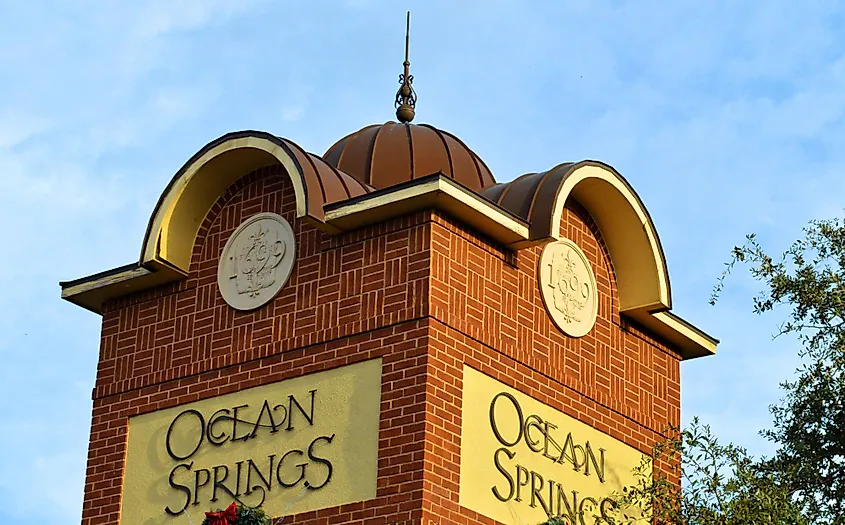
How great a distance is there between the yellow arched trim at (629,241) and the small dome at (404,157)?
4.79ft

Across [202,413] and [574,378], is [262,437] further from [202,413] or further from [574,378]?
[574,378]

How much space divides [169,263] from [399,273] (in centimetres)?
326

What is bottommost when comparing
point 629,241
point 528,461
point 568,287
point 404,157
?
point 528,461

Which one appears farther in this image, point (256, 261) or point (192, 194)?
point (192, 194)

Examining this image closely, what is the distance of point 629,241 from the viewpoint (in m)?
20.9

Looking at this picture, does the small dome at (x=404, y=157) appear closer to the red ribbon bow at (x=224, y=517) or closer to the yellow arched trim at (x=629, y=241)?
the yellow arched trim at (x=629, y=241)

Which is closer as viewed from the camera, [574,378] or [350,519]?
[350,519]

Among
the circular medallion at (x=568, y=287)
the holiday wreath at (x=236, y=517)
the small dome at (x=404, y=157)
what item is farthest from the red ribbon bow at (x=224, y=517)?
the small dome at (x=404, y=157)

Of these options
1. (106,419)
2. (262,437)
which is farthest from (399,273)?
(106,419)

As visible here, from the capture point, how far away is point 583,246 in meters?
20.6

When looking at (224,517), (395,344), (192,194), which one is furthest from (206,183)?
(224,517)

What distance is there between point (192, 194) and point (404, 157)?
8.82 ft

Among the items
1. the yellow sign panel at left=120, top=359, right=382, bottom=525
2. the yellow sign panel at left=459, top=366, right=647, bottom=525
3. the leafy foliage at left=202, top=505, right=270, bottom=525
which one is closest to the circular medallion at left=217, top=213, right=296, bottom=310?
the yellow sign panel at left=120, top=359, right=382, bottom=525

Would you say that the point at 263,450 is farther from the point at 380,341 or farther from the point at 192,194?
the point at 192,194
